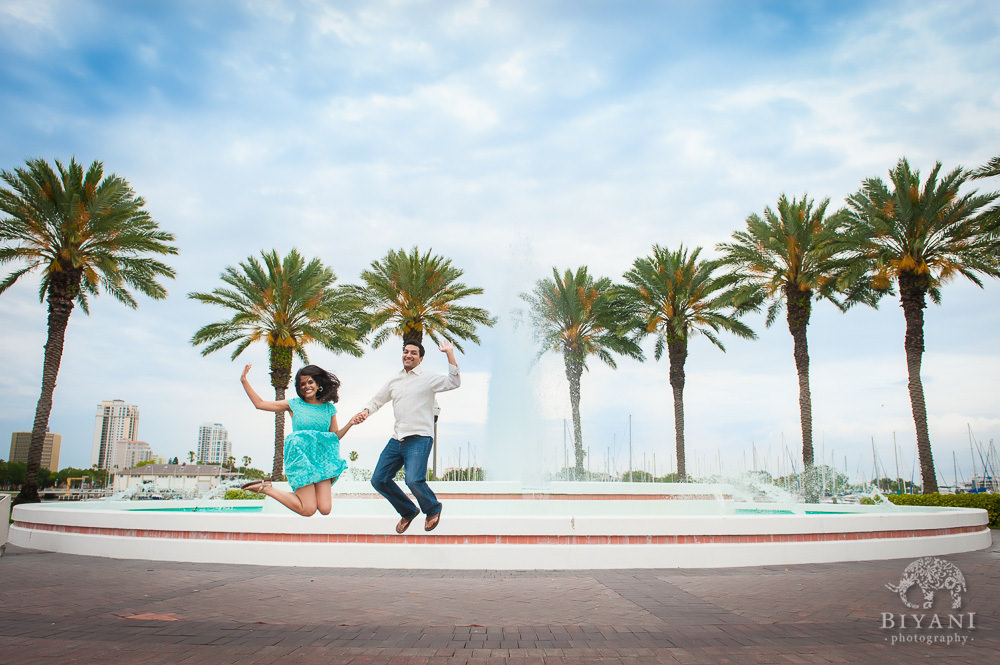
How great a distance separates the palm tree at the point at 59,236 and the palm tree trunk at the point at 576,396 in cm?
1979

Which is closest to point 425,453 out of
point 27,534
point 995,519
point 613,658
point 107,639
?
point 613,658

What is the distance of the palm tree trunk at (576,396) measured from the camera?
1288 inches

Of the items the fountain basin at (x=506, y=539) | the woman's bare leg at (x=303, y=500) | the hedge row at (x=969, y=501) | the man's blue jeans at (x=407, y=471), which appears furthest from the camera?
the hedge row at (x=969, y=501)

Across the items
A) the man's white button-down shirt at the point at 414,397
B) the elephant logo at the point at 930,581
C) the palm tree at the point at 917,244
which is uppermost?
the palm tree at the point at 917,244

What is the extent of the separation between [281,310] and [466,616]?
24005 millimetres

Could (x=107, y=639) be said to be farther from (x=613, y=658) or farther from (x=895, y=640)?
(x=895, y=640)

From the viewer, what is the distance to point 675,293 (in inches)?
1229

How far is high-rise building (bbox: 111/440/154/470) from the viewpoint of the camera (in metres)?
154

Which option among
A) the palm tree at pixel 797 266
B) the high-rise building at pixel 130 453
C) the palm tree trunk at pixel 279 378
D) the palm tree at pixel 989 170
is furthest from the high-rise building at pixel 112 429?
the palm tree at pixel 989 170

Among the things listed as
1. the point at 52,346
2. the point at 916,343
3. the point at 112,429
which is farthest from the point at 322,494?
the point at 112,429

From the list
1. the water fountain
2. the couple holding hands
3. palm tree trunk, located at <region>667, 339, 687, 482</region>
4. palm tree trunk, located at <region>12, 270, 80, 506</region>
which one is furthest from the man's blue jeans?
palm tree trunk, located at <region>667, 339, 687, 482</region>

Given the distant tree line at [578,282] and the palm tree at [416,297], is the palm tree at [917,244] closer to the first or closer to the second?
the distant tree line at [578,282]

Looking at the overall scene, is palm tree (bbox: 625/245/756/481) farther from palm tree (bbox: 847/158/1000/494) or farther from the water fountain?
the water fountain

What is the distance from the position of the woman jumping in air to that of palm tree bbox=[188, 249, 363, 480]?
2395 centimetres
